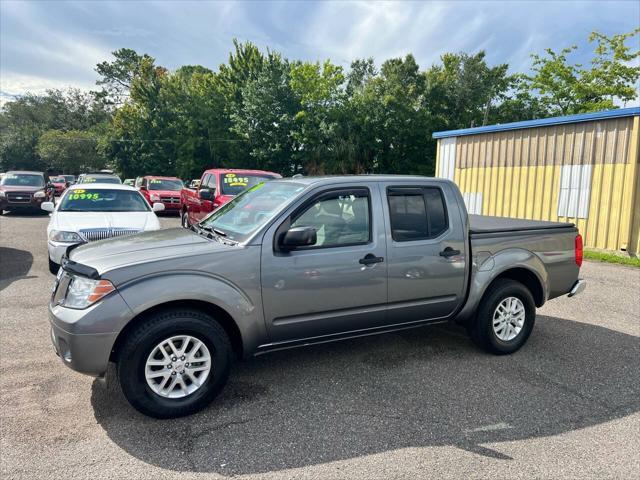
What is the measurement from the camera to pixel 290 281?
3611mm

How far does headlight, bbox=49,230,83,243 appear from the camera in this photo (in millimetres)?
7012

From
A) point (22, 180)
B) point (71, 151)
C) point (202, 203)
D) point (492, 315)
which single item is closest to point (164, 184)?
point (22, 180)

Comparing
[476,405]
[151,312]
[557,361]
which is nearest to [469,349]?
[557,361]

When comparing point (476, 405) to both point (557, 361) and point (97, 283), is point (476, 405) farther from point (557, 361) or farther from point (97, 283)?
point (97, 283)

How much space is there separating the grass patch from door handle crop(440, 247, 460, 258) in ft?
27.1

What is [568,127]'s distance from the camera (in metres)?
12.2

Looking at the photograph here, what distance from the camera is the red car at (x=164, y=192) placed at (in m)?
17.7

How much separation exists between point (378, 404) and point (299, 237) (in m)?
1.48

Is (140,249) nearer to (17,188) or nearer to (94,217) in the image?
(94,217)

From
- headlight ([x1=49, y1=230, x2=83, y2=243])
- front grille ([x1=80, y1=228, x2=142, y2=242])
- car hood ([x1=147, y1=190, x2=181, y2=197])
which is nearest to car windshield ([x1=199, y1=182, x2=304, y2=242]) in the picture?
front grille ([x1=80, y1=228, x2=142, y2=242])

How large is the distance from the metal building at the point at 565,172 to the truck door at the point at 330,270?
32.3 feet

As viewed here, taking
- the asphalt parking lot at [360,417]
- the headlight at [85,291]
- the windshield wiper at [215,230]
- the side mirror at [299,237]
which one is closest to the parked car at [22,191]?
the asphalt parking lot at [360,417]

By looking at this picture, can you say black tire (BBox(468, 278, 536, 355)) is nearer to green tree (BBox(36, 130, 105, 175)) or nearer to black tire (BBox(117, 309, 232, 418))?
black tire (BBox(117, 309, 232, 418))

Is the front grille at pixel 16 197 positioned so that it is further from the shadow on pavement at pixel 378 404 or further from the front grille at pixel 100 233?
the shadow on pavement at pixel 378 404
